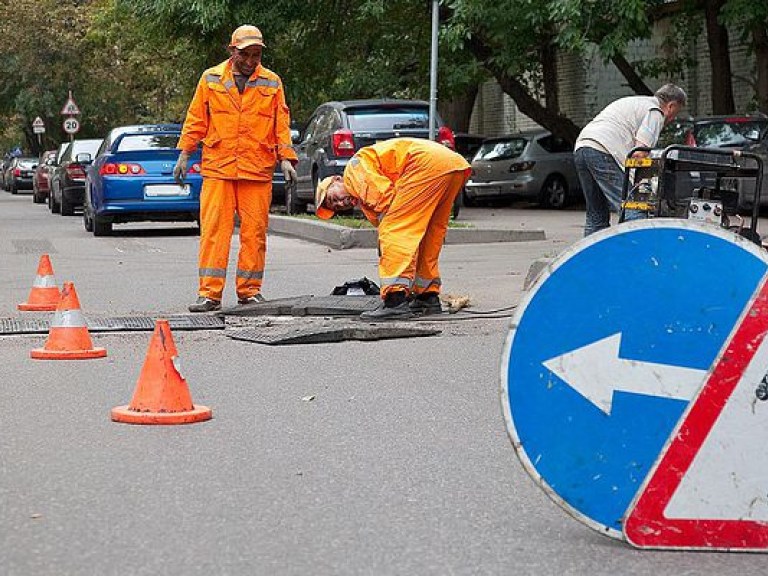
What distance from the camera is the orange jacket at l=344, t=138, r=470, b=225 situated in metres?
10.6

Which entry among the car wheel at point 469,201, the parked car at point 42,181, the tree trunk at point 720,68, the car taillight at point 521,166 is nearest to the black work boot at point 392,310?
the tree trunk at point 720,68

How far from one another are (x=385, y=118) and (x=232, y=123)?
11.0 meters

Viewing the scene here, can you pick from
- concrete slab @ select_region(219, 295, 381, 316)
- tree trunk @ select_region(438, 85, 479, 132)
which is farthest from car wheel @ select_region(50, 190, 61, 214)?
concrete slab @ select_region(219, 295, 381, 316)

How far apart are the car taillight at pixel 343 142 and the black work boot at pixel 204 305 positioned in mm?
10706

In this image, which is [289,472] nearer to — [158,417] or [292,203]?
[158,417]

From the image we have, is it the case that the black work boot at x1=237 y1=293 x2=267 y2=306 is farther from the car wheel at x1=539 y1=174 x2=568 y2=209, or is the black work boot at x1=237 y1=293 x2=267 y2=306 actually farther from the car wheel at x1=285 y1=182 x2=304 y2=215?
the car wheel at x1=539 y1=174 x2=568 y2=209

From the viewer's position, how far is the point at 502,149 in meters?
31.3

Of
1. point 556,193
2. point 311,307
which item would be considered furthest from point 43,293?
point 556,193

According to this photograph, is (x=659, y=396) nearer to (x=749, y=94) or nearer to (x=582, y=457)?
(x=582, y=457)

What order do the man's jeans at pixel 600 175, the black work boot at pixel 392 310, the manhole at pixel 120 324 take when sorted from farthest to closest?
the man's jeans at pixel 600 175 < the black work boot at pixel 392 310 < the manhole at pixel 120 324

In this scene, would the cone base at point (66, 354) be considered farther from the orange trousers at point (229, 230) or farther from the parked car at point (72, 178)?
the parked car at point (72, 178)

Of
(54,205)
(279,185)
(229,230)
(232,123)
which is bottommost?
(54,205)

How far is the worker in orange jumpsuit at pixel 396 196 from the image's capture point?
34.7 feet

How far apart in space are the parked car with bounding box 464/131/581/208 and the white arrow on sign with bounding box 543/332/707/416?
2604 centimetres
